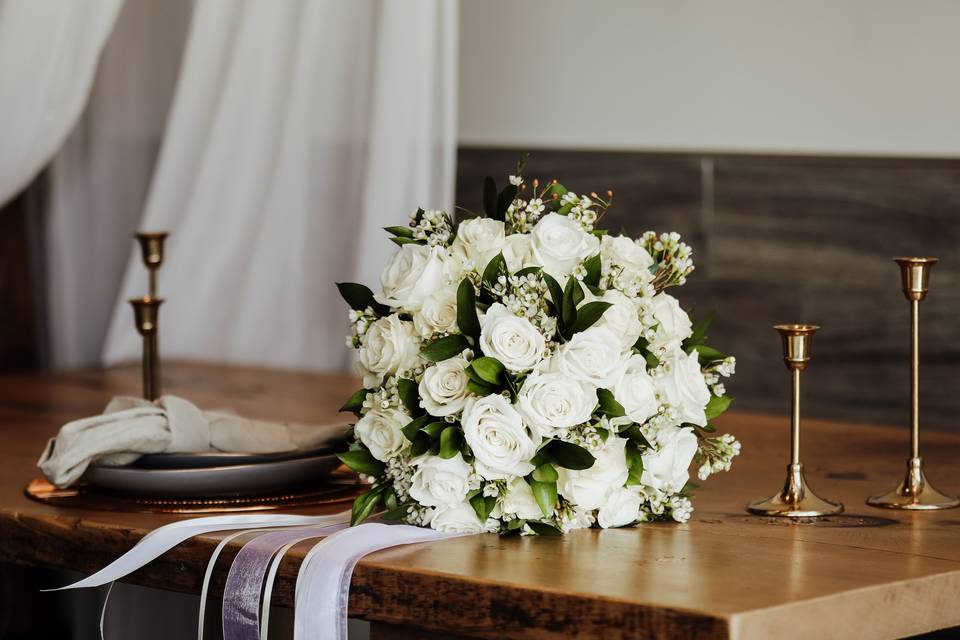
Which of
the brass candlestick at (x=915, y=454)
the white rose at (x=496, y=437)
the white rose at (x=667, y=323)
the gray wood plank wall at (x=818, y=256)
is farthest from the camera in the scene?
the gray wood plank wall at (x=818, y=256)

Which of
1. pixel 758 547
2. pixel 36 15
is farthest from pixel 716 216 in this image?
pixel 758 547

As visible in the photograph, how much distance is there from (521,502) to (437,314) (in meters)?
0.19

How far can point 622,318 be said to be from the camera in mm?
1255

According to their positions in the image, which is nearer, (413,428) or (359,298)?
(413,428)

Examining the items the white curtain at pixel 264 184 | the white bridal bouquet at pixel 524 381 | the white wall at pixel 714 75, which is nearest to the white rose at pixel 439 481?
the white bridal bouquet at pixel 524 381

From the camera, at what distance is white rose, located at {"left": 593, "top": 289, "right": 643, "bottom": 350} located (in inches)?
49.3

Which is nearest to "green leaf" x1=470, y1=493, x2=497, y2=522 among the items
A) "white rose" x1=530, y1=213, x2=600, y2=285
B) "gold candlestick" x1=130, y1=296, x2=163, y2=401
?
"white rose" x1=530, y1=213, x2=600, y2=285

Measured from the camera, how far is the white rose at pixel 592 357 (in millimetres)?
1220

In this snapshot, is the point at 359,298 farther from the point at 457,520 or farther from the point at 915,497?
the point at 915,497

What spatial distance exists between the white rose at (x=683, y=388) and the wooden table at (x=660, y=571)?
12 cm

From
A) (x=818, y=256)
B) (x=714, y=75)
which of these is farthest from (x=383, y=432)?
(x=714, y=75)

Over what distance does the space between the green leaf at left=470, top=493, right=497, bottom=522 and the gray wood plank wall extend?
1609 mm

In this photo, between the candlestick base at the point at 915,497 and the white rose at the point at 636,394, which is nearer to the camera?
the white rose at the point at 636,394

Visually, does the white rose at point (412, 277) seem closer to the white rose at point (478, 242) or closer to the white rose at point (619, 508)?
the white rose at point (478, 242)
